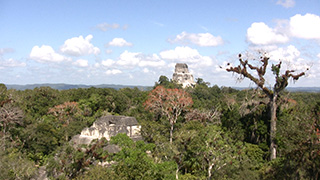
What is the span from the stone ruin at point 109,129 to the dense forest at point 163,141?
1.42 metres

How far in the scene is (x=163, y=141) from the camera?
18.3 meters

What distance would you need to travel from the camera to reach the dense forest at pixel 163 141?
12164 millimetres

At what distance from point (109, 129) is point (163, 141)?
16.4 ft

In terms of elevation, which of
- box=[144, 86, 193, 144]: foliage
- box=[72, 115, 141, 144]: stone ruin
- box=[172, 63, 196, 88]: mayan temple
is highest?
box=[172, 63, 196, 88]: mayan temple

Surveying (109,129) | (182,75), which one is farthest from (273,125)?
(182,75)

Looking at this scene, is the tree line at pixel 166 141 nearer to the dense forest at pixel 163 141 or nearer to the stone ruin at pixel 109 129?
the dense forest at pixel 163 141

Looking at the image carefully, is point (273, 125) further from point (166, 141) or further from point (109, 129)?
point (109, 129)

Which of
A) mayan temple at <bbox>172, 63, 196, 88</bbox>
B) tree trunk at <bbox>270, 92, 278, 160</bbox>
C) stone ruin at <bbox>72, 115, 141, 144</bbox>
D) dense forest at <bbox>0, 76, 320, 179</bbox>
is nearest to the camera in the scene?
dense forest at <bbox>0, 76, 320, 179</bbox>

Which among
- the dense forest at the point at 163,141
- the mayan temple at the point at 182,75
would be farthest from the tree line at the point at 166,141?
the mayan temple at the point at 182,75

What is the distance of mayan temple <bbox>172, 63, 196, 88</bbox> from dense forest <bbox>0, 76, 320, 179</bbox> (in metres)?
32.4

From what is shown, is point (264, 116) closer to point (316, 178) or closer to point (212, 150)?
point (212, 150)

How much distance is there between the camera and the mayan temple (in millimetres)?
65250

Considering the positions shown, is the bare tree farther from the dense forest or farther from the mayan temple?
the mayan temple

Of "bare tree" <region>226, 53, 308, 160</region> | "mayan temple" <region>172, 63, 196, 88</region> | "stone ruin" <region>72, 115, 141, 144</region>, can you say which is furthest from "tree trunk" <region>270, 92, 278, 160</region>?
"mayan temple" <region>172, 63, 196, 88</region>
